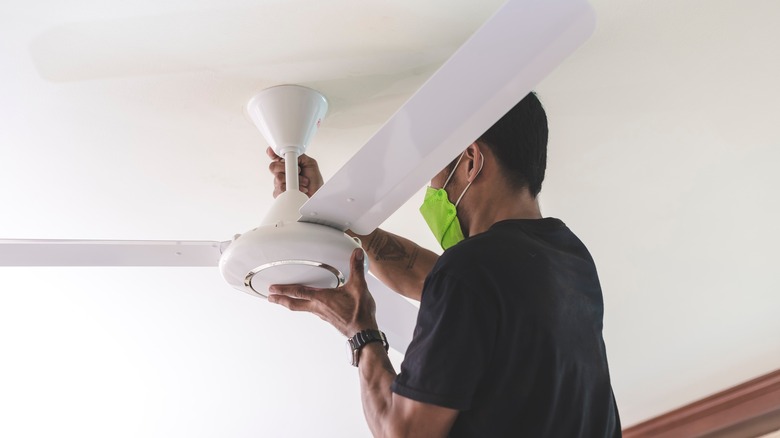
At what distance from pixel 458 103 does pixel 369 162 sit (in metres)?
0.19

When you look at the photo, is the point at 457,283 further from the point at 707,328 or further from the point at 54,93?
the point at 707,328

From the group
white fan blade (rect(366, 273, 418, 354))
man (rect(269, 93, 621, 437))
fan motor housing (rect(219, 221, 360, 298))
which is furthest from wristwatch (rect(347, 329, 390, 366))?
white fan blade (rect(366, 273, 418, 354))

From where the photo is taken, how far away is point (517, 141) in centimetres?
153

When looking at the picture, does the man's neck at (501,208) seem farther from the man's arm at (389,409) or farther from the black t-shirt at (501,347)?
the man's arm at (389,409)

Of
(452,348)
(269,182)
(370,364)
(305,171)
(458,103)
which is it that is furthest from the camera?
(269,182)

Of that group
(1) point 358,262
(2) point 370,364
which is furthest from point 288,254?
(2) point 370,364

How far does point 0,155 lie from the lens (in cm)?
175

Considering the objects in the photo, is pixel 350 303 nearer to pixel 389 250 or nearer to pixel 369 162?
pixel 369 162

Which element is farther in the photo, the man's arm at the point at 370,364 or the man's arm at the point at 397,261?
the man's arm at the point at 397,261

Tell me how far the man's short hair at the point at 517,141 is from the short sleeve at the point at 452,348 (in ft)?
1.12

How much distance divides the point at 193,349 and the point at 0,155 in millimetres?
950

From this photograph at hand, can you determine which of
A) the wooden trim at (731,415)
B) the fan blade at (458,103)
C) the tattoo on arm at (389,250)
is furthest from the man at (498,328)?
the wooden trim at (731,415)

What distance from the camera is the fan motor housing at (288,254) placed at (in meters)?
1.41

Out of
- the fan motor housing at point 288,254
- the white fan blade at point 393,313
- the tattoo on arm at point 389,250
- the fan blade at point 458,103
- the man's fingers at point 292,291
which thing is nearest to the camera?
the fan blade at point 458,103
